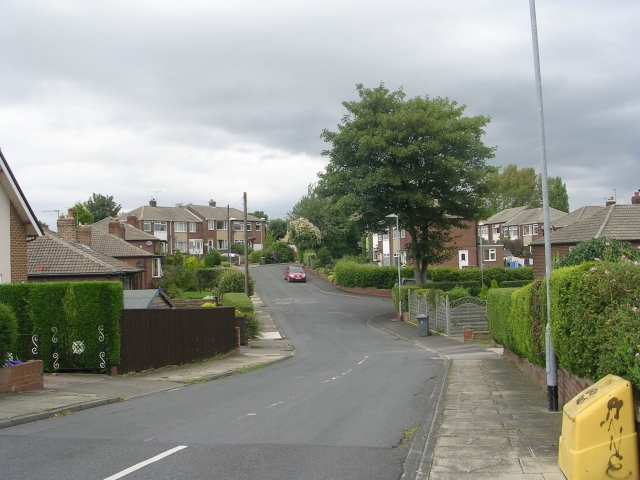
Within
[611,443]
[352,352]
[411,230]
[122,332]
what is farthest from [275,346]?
[611,443]

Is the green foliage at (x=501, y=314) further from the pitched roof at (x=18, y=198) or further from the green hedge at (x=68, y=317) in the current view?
the pitched roof at (x=18, y=198)

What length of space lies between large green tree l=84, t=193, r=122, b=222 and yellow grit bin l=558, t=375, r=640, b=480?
9889 centimetres

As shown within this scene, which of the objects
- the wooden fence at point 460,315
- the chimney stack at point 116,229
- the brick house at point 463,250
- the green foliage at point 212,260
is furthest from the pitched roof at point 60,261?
the green foliage at point 212,260

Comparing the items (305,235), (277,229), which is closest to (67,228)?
(305,235)

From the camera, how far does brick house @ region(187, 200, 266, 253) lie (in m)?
97.1

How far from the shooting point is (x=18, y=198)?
2062cm

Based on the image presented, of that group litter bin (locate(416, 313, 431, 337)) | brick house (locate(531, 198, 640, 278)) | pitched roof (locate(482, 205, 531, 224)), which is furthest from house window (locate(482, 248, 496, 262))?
litter bin (locate(416, 313, 431, 337))

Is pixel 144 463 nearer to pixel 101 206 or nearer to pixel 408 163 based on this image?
pixel 408 163

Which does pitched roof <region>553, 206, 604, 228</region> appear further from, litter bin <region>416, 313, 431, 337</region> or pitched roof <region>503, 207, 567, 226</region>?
pitched roof <region>503, 207, 567, 226</region>

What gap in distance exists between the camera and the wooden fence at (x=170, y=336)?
61.2 ft

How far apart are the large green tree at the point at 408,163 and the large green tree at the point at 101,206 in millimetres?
61599

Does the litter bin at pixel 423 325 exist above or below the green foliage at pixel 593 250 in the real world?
below

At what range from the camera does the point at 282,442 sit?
9148 millimetres

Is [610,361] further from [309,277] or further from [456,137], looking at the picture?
[309,277]
